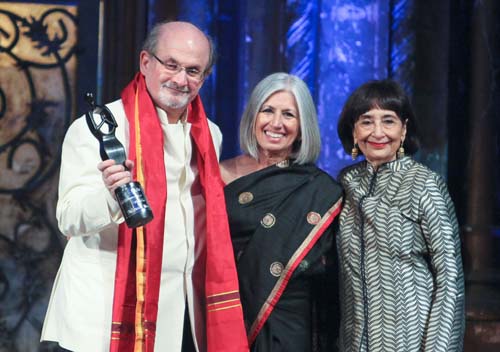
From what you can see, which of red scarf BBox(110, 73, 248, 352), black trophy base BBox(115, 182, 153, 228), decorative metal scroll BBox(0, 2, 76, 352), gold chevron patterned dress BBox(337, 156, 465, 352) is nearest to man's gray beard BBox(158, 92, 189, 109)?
red scarf BBox(110, 73, 248, 352)

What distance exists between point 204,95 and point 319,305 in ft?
5.34

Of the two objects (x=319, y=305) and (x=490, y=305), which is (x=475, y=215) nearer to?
(x=490, y=305)

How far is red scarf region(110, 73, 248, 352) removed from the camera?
2.78 meters

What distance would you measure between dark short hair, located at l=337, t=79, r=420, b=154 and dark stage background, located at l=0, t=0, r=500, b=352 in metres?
1.22

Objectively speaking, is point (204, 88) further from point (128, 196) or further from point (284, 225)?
point (128, 196)

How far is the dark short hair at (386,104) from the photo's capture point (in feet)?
10.0

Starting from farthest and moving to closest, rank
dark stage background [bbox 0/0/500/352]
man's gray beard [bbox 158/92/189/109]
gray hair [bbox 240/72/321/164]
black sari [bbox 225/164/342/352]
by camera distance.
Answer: dark stage background [bbox 0/0/500/352]
gray hair [bbox 240/72/321/164]
black sari [bbox 225/164/342/352]
man's gray beard [bbox 158/92/189/109]

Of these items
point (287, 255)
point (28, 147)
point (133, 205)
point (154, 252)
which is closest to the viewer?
point (133, 205)

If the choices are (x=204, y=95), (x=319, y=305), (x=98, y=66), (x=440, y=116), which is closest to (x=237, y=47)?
(x=204, y=95)

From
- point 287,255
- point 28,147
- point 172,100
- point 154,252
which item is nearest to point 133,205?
point 154,252

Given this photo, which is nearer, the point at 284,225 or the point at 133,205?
the point at 133,205

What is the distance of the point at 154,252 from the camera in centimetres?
279

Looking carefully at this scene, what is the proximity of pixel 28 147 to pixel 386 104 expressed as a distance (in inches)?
83.5

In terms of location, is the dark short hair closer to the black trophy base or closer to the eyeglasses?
the eyeglasses
